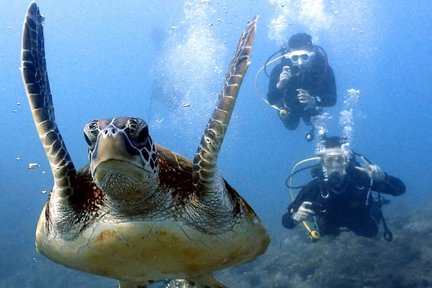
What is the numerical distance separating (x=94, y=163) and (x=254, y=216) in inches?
50.0

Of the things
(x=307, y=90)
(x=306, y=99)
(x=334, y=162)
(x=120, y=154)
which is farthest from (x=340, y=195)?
(x=120, y=154)

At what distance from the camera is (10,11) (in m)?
54.0

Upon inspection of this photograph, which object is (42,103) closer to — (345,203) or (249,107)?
(345,203)

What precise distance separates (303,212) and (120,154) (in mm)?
4658

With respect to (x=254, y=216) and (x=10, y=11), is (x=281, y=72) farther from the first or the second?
(x=10, y=11)

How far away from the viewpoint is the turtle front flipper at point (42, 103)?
2.29m

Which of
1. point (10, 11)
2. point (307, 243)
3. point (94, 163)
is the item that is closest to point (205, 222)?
point (94, 163)

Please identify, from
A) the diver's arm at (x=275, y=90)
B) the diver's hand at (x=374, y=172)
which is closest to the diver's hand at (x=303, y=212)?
the diver's hand at (x=374, y=172)

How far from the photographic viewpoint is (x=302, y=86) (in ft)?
28.3

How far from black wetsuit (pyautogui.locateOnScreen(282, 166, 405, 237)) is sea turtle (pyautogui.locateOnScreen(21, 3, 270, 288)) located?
350 cm

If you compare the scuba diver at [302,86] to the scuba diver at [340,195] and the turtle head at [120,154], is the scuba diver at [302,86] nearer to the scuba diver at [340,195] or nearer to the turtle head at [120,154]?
the scuba diver at [340,195]

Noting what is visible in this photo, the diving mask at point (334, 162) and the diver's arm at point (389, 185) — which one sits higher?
the diving mask at point (334, 162)

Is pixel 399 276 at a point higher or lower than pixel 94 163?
lower

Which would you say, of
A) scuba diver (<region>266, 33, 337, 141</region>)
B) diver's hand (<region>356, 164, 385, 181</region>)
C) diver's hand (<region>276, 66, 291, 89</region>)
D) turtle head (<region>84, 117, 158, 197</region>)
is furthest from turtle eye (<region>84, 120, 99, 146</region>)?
diver's hand (<region>276, 66, 291, 89</region>)
